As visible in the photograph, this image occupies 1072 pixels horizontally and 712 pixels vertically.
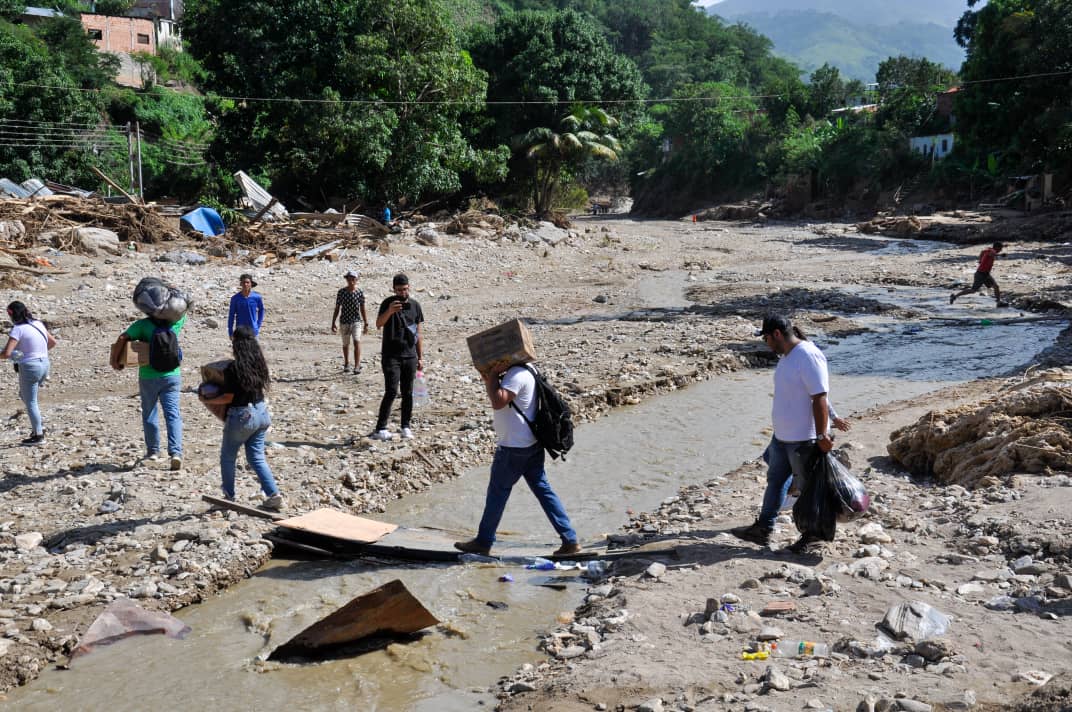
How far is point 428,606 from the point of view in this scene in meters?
6.03

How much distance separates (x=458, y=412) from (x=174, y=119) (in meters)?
44.1

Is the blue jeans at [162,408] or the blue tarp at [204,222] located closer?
the blue jeans at [162,408]

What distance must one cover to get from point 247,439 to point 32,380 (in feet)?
10.4

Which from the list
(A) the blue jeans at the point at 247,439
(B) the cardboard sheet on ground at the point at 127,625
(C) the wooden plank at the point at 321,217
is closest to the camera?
(B) the cardboard sheet on ground at the point at 127,625

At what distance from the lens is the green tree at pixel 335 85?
28297 millimetres

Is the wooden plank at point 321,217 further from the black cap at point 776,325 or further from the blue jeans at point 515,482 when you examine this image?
the black cap at point 776,325

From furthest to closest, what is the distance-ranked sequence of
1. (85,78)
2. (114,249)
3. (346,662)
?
1. (85,78)
2. (114,249)
3. (346,662)

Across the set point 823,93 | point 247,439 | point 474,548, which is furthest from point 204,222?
point 823,93

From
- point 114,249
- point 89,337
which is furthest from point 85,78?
point 89,337

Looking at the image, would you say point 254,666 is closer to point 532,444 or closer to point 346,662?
point 346,662

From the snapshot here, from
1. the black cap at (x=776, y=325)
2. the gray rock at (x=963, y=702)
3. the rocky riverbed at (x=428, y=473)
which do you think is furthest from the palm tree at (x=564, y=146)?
the gray rock at (x=963, y=702)

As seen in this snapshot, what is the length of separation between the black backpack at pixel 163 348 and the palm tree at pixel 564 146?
30.6 m

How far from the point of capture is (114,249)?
21.2m

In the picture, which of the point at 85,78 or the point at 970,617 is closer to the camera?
the point at 970,617
